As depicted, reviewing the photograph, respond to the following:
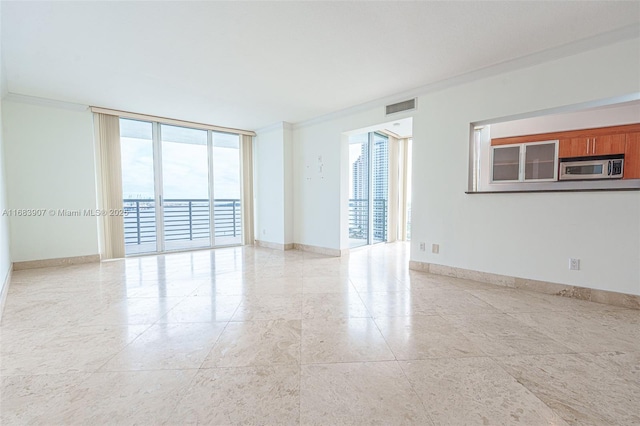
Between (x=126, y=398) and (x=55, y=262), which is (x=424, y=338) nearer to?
(x=126, y=398)

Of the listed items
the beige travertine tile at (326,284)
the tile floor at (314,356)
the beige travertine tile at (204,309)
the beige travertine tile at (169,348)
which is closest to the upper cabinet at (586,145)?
the tile floor at (314,356)

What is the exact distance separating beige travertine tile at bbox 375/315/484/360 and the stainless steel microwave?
3555 millimetres

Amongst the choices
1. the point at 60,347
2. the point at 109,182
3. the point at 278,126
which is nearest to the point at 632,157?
Result: the point at 278,126

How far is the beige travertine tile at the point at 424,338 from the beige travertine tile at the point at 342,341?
0.27ft

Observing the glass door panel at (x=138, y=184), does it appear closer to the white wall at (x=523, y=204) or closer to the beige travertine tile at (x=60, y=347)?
the beige travertine tile at (x=60, y=347)

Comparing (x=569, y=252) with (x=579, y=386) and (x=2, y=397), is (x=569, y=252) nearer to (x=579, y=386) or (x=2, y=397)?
(x=579, y=386)

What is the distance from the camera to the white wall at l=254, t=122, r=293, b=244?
564cm

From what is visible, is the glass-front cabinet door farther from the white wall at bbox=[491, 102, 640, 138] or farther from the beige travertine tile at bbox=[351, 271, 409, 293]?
the beige travertine tile at bbox=[351, 271, 409, 293]

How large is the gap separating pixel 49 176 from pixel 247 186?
3.16 metres

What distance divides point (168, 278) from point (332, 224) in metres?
2.75

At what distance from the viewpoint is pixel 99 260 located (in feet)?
15.2

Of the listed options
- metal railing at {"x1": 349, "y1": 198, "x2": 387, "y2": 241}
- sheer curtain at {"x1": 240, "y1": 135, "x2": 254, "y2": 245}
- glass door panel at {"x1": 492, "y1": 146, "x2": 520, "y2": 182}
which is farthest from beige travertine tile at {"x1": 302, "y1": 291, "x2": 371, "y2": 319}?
sheer curtain at {"x1": 240, "y1": 135, "x2": 254, "y2": 245}

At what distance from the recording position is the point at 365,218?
20.7ft


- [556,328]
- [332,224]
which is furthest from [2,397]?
[332,224]
